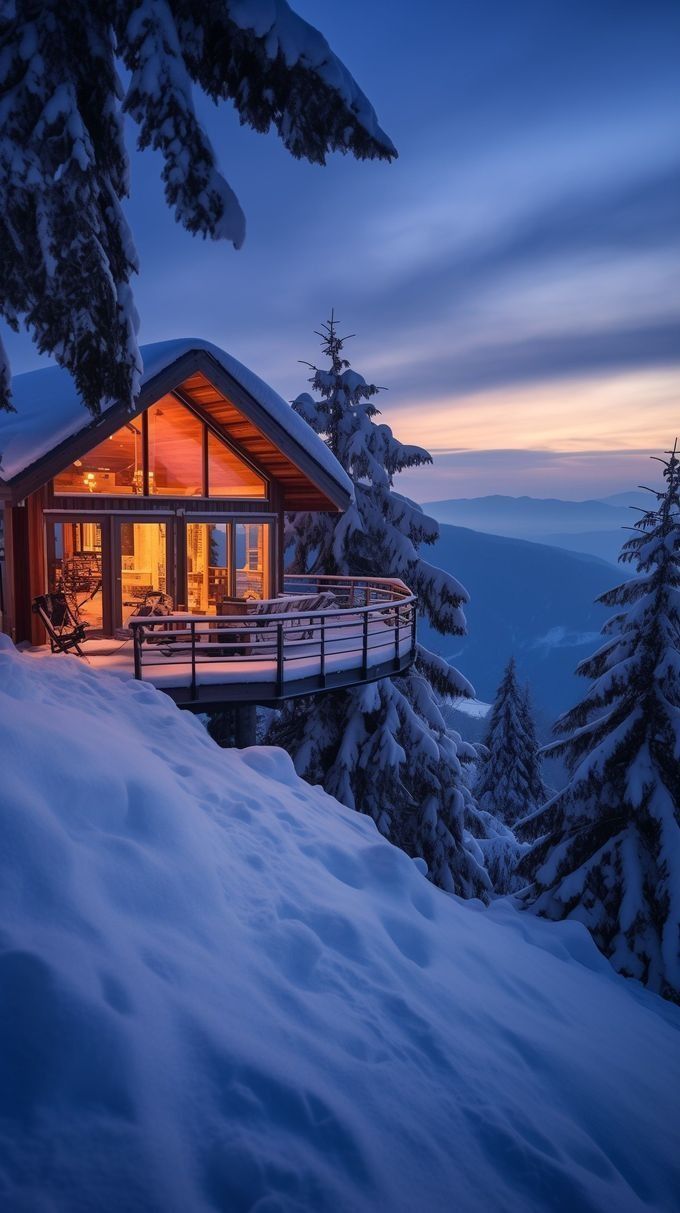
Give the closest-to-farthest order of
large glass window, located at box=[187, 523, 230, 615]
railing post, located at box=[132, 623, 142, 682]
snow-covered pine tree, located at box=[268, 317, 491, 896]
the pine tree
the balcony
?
railing post, located at box=[132, 623, 142, 682]
the balcony
large glass window, located at box=[187, 523, 230, 615]
snow-covered pine tree, located at box=[268, 317, 491, 896]
the pine tree

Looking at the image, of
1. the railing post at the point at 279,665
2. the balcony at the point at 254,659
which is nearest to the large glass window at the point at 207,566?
the balcony at the point at 254,659

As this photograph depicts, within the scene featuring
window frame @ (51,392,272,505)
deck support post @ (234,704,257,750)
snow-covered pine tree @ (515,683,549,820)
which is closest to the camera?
deck support post @ (234,704,257,750)

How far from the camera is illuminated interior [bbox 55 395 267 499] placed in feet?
43.1

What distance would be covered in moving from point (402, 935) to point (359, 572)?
42.4ft

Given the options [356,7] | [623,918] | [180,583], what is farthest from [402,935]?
[356,7]

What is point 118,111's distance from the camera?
227 inches

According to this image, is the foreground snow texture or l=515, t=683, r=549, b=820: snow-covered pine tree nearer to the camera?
the foreground snow texture

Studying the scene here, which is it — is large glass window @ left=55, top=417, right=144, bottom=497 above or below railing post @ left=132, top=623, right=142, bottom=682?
above

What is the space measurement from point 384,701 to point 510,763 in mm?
21052

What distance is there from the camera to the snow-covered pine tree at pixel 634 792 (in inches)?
413

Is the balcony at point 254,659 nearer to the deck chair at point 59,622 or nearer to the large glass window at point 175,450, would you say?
the deck chair at point 59,622

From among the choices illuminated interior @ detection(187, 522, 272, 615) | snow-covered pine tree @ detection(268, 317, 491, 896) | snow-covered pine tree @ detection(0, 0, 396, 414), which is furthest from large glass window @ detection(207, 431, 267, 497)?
snow-covered pine tree @ detection(0, 0, 396, 414)

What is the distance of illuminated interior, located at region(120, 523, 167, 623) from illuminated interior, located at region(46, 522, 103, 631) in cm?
68

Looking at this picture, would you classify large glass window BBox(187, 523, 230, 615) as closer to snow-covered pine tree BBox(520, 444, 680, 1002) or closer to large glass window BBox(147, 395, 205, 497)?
large glass window BBox(147, 395, 205, 497)
